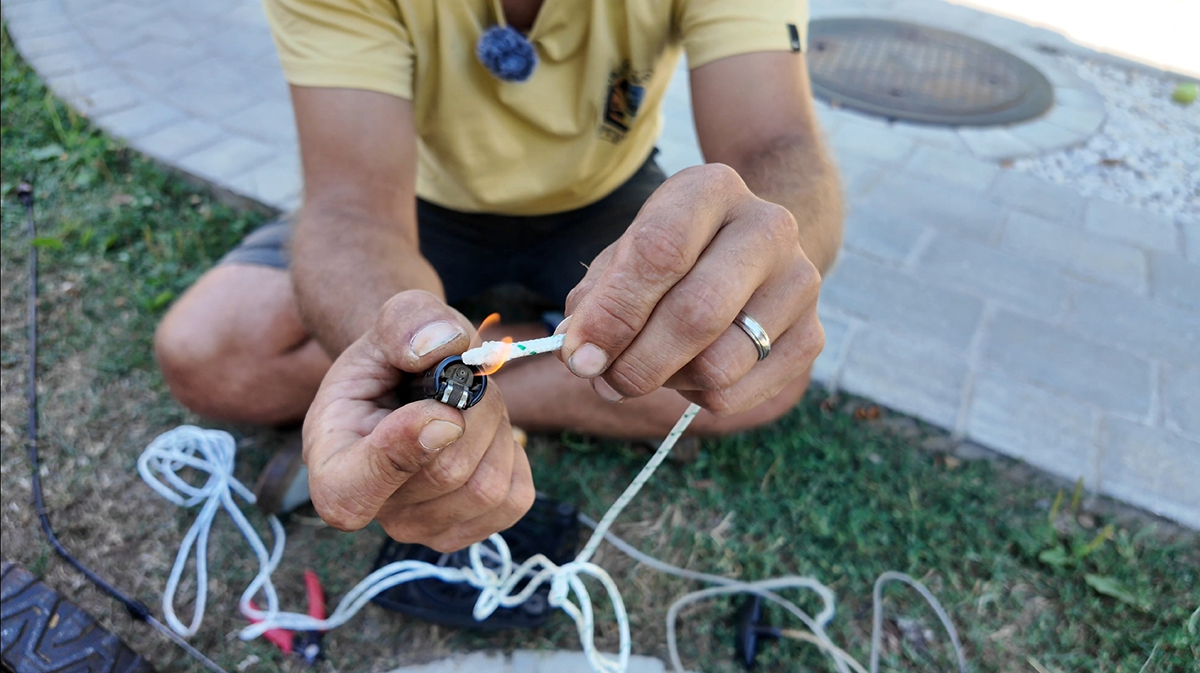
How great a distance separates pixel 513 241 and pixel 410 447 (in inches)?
56.7

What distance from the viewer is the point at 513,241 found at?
2350mm

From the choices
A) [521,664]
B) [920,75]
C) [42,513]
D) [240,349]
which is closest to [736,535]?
[521,664]

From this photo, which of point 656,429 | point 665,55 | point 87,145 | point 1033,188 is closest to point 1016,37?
point 1033,188

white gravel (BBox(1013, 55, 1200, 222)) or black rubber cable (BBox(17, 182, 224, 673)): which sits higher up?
black rubber cable (BBox(17, 182, 224, 673))

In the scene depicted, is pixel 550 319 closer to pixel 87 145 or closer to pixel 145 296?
pixel 145 296

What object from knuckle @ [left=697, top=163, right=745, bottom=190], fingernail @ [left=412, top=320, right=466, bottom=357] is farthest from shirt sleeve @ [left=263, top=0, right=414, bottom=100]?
knuckle @ [left=697, top=163, right=745, bottom=190]

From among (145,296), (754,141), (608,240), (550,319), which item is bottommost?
(145,296)

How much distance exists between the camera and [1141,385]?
8.24 ft

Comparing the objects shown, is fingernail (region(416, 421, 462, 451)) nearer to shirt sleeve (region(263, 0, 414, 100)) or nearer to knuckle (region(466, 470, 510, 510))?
knuckle (region(466, 470, 510, 510))

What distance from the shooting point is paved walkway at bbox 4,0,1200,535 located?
238 centimetres

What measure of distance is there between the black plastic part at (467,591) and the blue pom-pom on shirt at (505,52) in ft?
4.00

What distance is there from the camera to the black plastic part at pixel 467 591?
1.74 m

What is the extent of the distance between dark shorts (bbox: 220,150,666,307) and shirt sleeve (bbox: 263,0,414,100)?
57 cm

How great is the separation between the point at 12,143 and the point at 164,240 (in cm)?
115
